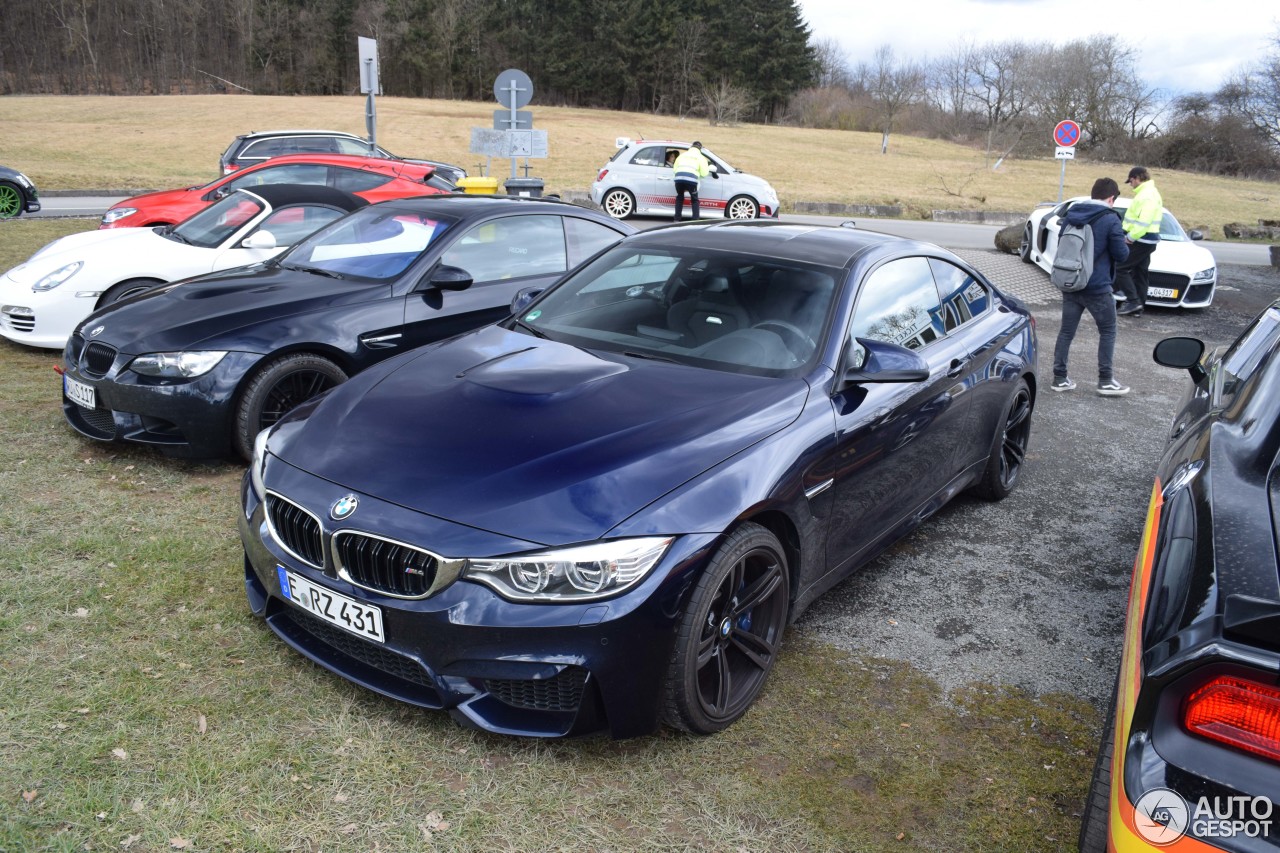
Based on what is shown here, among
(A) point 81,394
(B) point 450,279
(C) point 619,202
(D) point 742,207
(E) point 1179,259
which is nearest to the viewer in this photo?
(A) point 81,394

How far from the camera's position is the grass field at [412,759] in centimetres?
262

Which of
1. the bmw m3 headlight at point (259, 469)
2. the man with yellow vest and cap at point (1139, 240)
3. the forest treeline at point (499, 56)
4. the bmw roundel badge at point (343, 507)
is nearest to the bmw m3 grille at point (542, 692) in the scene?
the bmw roundel badge at point (343, 507)

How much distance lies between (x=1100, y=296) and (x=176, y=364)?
23.2 ft

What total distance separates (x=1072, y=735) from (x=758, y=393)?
1.63m

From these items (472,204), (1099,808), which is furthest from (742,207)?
(1099,808)

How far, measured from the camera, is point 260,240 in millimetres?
7332

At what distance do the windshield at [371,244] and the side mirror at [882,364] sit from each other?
3.06 metres

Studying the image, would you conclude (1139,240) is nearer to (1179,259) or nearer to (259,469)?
(1179,259)

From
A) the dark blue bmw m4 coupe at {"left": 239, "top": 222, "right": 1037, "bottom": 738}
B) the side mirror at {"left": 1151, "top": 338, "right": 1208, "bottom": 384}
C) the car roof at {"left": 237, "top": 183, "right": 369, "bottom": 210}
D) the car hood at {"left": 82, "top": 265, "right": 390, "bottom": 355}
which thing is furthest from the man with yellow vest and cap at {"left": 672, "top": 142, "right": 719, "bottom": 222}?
the side mirror at {"left": 1151, "top": 338, "right": 1208, "bottom": 384}

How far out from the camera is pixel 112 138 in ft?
120

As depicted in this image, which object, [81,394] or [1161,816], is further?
[81,394]

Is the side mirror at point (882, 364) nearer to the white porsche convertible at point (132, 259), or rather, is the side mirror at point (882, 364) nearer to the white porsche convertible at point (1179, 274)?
the white porsche convertible at point (132, 259)

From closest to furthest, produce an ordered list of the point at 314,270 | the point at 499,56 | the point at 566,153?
the point at 314,270, the point at 566,153, the point at 499,56

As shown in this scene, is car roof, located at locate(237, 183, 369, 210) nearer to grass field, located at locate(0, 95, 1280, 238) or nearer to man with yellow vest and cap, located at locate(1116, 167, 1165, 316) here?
man with yellow vest and cap, located at locate(1116, 167, 1165, 316)
